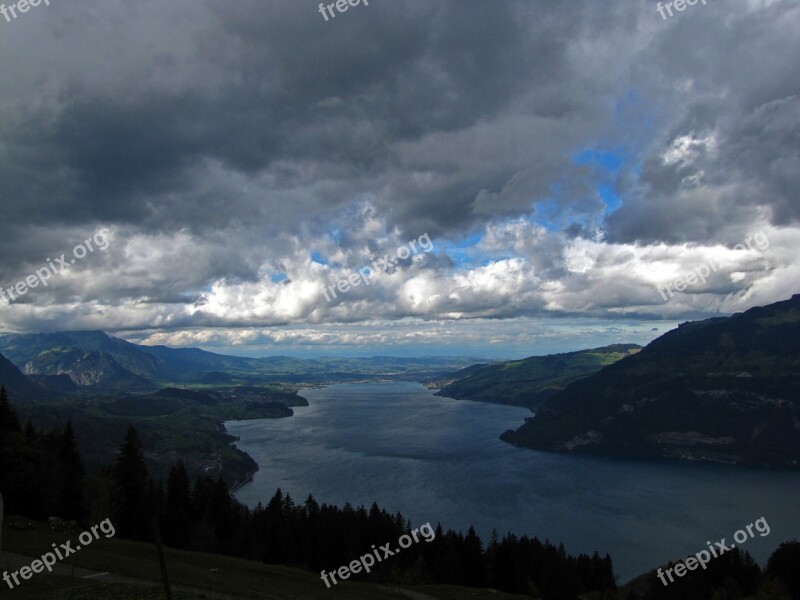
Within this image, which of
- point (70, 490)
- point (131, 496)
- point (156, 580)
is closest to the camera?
point (156, 580)

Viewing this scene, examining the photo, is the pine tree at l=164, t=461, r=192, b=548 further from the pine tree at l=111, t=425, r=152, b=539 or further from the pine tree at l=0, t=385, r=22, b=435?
the pine tree at l=0, t=385, r=22, b=435

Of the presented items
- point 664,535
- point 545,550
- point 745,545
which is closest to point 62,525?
point 545,550

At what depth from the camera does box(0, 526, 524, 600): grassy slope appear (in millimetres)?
29828

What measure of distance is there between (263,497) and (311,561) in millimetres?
109928

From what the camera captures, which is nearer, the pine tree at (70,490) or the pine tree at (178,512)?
the pine tree at (70,490)

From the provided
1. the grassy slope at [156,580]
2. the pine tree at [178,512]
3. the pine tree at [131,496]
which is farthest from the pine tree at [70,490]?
the grassy slope at [156,580]

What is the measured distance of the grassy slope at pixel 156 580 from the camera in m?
29.8

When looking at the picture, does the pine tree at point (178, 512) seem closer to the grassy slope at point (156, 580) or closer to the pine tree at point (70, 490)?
the pine tree at point (70, 490)

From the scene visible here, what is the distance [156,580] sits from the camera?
3803 centimetres

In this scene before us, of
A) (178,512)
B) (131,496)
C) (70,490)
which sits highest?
(70,490)

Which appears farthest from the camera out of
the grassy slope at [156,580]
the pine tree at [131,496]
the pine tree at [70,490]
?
the pine tree at [131,496]

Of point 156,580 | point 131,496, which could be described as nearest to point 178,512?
point 131,496

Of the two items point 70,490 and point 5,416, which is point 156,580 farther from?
point 5,416

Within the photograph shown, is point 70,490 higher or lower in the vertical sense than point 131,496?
higher
